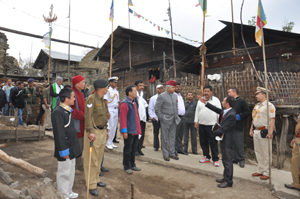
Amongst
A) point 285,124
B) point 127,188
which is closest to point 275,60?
point 285,124

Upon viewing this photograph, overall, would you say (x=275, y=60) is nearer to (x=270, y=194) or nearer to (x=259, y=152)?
(x=259, y=152)

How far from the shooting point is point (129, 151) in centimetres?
422

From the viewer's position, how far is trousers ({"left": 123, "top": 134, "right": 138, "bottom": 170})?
4172mm

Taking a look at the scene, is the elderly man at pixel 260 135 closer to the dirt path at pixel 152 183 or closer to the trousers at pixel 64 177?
the dirt path at pixel 152 183

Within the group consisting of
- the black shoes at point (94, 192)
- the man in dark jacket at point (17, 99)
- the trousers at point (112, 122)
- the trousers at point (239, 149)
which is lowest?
the black shoes at point (94, 192)

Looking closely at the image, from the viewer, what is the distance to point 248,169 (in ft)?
15.5

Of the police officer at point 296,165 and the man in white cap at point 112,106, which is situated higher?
the man in white cap at point 112,106

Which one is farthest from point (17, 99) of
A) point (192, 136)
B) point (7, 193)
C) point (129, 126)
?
point (192, 136)

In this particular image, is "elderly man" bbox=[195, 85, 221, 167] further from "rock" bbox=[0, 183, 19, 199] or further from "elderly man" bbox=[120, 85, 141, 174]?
"rock" bbox=[0, 183, 19, 199]

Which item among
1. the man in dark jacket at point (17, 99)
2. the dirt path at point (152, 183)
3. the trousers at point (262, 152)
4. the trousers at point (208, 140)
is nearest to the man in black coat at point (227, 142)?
the dirt path at point (152, 183)

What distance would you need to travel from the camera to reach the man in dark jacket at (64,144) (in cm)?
270

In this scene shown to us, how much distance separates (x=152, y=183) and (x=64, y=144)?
1.97 metres

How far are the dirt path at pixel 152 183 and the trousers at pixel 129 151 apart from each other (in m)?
0.23

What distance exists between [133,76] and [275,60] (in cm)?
→ 1001
